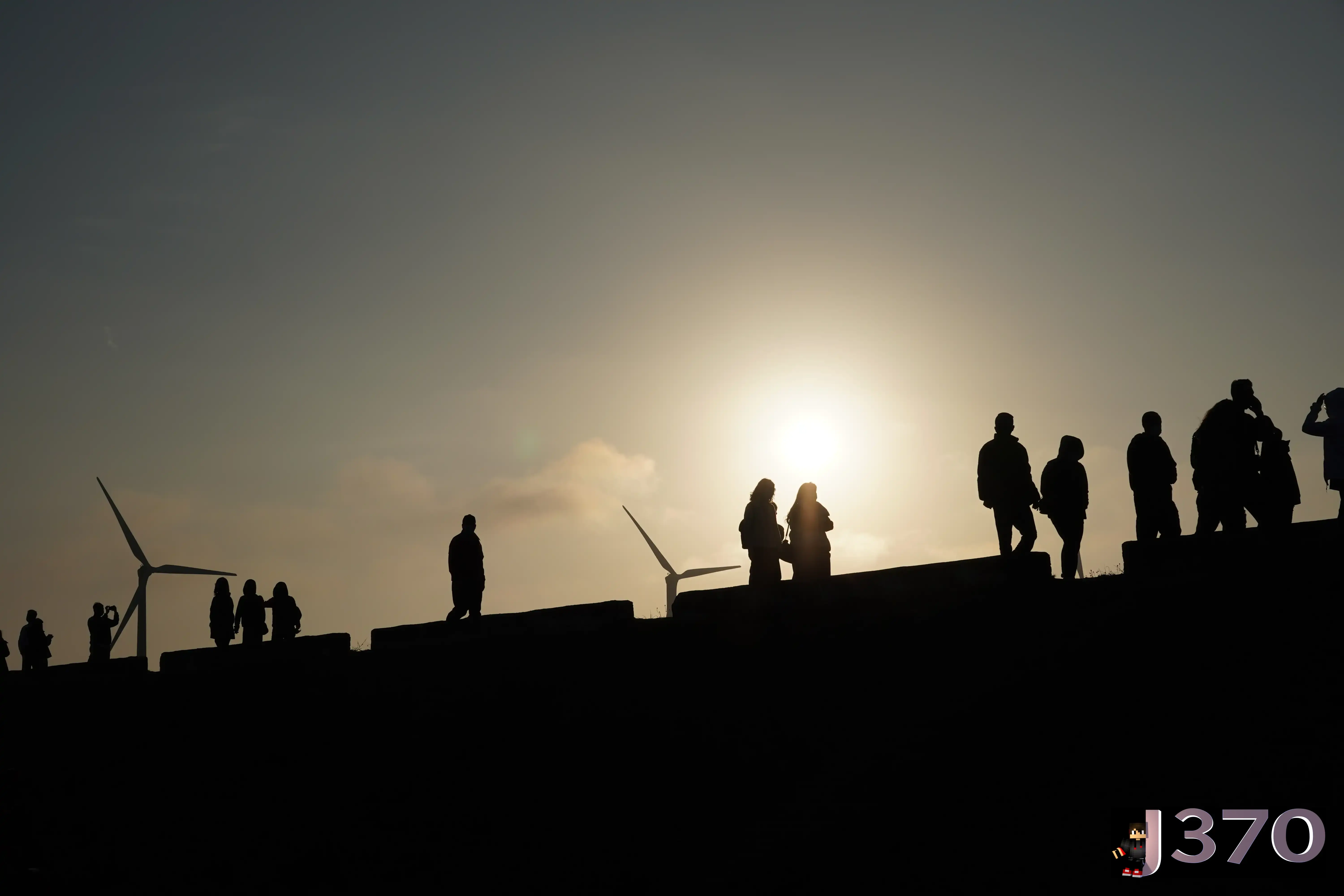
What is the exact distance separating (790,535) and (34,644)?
17343 millimetres

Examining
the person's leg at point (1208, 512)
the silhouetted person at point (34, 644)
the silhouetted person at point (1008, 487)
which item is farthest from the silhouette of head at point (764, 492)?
the silhouetted person at point (34, 644)

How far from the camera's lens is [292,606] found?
892 inches

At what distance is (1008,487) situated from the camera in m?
14.6

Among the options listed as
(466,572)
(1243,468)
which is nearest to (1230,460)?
(1243,468)

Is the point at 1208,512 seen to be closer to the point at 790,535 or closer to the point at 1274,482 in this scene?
the point at 1274,482

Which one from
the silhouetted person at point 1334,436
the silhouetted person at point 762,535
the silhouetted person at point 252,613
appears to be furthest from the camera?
the silhouetted person at point 252,613

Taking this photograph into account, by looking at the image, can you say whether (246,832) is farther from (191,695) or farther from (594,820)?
(191,695)

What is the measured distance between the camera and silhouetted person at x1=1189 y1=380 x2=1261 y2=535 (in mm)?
13945

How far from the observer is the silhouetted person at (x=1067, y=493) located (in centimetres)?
1461

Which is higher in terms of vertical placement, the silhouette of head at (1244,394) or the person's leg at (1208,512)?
the silhouette of head at (1244,394)

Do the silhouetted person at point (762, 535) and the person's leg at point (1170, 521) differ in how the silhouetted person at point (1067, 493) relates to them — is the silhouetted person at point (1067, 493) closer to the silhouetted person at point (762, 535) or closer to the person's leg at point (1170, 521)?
the person's leg at point (1170, 521)

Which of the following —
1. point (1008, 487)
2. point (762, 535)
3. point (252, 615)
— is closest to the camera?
point (1008, 487)

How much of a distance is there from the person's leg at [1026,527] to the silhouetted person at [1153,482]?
46.9 inches

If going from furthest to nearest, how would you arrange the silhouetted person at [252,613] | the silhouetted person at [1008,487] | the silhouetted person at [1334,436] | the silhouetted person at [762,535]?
1. the silhouetted person at [252,613]
2. the silhouetted person at [762,535]
3. the silhouetted person at [1008,487]
4. the silhouetted person at [1334,436]
